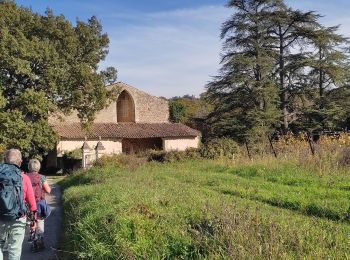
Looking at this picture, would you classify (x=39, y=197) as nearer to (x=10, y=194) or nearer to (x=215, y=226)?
(x=10, y=194)

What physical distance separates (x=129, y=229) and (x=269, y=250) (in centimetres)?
260

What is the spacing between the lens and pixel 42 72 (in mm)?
35531

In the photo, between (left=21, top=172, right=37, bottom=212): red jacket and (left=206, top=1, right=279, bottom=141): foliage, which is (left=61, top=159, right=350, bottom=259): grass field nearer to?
(left=21, top=172, right=37, bottom=212): red jacket

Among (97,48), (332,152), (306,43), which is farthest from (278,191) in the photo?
(306,43)

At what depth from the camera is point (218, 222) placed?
230 inches

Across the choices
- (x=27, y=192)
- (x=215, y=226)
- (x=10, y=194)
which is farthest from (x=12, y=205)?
(x=215, y=226)

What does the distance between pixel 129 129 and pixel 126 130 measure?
53 cm

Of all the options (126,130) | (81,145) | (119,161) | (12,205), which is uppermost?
(126,130)

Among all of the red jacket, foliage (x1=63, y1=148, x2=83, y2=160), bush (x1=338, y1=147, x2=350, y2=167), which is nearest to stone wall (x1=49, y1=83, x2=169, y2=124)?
foliage (x1=63, y1=148, x2=83, y2=160)

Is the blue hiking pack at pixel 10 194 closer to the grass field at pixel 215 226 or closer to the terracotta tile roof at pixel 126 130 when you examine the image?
the grass field at pixel 215 226

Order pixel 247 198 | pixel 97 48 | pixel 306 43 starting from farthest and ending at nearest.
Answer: pixel 306 43
pixel 97 48
pixel 247 198

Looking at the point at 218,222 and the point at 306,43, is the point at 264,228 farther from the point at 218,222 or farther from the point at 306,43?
the point at 306,43

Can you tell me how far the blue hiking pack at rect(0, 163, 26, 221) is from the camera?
6398 mm

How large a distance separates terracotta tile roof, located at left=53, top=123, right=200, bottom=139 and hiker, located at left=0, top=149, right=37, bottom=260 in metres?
39.4
